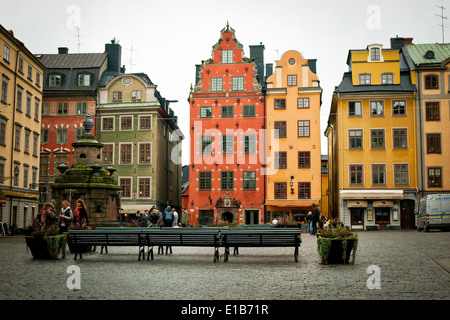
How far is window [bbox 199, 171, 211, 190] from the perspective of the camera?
48.0 metres

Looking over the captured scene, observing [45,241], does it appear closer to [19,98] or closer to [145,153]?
[19,98]

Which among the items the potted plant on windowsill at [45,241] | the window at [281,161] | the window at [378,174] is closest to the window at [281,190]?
the window at [281,161]

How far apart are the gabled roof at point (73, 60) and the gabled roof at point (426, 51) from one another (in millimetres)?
29292

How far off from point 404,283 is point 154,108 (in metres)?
41.1

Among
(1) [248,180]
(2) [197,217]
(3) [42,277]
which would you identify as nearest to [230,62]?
(1) [248,180]

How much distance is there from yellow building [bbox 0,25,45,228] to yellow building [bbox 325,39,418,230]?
25872 millimetres

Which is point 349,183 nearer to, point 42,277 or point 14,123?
point 14,123

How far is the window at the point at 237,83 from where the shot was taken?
48531mm

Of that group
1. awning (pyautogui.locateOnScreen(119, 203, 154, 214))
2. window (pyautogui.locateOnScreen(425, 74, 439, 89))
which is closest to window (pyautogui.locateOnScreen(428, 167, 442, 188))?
window (pyautogui.locateOnScreen(425, 74, 439, 89))

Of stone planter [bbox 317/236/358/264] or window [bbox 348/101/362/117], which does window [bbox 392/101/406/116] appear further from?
stone planter [bbox 317/236/358/264]

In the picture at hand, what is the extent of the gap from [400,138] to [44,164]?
105 ft

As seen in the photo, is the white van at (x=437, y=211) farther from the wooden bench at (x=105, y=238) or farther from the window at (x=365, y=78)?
the wooden bench at (x=105, y=238)

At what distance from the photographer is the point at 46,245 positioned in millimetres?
15031
